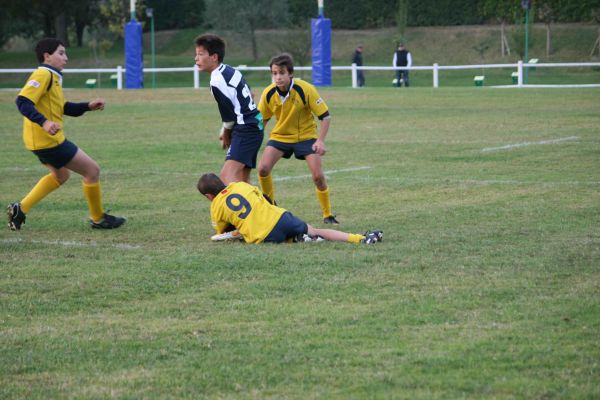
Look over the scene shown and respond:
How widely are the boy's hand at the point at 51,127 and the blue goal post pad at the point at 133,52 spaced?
30423 mm

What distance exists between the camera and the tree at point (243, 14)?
63.0 m

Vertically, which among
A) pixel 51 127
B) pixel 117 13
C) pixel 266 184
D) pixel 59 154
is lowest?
pixel 266 184

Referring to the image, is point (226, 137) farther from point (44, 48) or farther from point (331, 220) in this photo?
point (44, 48)

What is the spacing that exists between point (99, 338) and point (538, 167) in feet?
33.1

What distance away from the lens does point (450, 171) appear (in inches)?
590

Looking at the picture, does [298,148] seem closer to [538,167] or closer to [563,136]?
[538,167]

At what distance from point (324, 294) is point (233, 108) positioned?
3.31 meters

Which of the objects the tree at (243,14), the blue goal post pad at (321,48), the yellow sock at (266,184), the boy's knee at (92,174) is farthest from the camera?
the tree at (243,14)

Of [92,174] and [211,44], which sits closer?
[211,44]

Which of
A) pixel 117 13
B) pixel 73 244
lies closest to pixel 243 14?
pixel 117 13

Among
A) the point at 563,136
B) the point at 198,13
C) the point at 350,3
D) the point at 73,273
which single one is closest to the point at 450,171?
the point at 563,136

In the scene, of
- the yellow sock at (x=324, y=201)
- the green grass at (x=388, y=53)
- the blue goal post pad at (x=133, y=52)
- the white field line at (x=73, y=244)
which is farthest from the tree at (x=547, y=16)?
the white field line at (x=73, y=244)

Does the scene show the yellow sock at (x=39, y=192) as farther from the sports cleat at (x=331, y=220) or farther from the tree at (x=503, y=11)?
the tree at (x=503, y=11)

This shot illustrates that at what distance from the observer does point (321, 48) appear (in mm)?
39594
